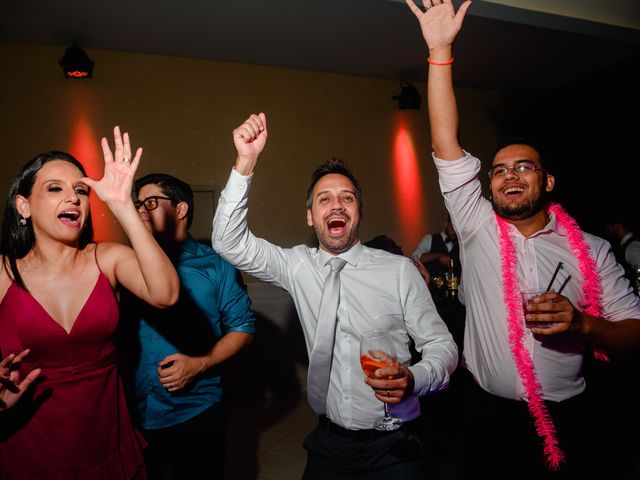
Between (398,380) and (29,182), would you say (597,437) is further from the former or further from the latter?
(29,182)

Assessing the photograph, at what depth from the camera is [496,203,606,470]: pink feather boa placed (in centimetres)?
157

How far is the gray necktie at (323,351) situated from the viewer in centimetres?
155

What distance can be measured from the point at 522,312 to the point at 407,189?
15.9 feet

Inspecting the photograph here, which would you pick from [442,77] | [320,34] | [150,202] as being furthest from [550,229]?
[320,34]

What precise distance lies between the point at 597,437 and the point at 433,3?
1.68 meters

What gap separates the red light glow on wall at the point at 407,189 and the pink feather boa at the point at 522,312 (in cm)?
455

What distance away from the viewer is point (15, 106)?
4387 mm

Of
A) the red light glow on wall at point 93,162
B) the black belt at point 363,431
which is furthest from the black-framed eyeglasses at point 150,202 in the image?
the red light glow on wall at point 93,162

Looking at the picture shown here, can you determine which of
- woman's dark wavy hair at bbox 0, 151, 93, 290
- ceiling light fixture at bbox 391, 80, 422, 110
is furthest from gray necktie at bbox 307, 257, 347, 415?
ceiling light fixture at bbox 391, 80, 422, 110

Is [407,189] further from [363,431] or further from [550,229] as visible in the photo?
[363,431]

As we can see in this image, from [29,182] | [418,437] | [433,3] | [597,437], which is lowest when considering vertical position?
[597,437]

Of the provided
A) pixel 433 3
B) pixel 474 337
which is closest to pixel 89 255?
pixel 474 337

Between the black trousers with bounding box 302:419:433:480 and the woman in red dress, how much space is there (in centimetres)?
58

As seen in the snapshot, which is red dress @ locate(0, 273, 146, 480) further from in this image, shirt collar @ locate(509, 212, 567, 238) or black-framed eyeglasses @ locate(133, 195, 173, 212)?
shirt collar @ locate(509, 212, 567, 238)
